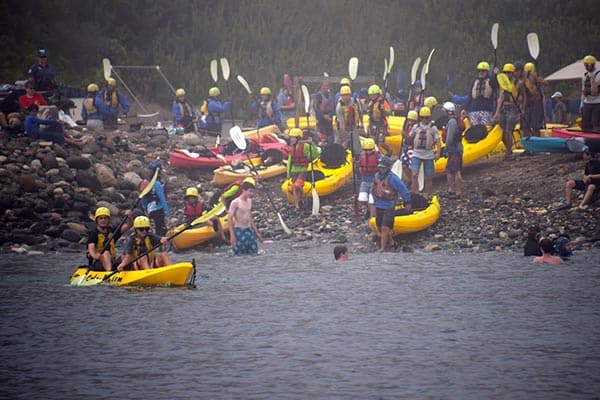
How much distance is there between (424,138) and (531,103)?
376cm

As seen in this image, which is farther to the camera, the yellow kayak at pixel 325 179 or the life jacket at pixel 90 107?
the life jacket at pixel 90 107

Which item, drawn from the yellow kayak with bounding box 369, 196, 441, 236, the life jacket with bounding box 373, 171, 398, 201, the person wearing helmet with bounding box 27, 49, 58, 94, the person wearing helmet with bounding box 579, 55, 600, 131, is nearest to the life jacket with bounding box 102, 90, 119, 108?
the person wearing helmet with bounding box 27, 49, 58, 94

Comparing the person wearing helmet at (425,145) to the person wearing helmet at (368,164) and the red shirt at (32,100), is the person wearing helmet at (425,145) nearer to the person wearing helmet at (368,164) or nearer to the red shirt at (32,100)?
the person wearing helmet at (368,164)

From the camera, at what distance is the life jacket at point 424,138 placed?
21.3m

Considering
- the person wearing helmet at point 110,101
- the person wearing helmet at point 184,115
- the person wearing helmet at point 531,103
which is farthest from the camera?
the person wearing helmet at point 184,115

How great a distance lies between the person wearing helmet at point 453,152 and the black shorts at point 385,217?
2.83m

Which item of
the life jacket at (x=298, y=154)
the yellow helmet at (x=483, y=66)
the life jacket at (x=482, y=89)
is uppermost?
the yellow helmet at (x=483, y=66)

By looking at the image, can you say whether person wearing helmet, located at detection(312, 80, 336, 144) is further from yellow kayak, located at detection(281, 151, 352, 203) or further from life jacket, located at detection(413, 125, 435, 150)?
life jacket, located at detection(413, 125, 435, 150)

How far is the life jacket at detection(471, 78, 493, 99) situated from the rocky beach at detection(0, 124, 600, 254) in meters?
1.74

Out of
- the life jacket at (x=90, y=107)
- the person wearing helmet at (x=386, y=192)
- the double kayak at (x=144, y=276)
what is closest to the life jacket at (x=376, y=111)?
the person wearing helmet at (x=386, y=192)

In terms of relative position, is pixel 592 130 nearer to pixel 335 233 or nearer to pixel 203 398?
pixel 335 233

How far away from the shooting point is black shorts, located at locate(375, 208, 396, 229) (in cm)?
1934

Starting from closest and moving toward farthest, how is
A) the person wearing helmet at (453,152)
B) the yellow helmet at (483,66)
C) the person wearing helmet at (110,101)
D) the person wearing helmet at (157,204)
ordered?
the person wearing helmet at (157,204), the person wearing helmet at (453,152), the yellow helmet at (483,66), the person wearing helmet at (110,101)

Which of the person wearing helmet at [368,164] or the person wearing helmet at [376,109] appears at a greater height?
the person wearing helmet at [376,109]
